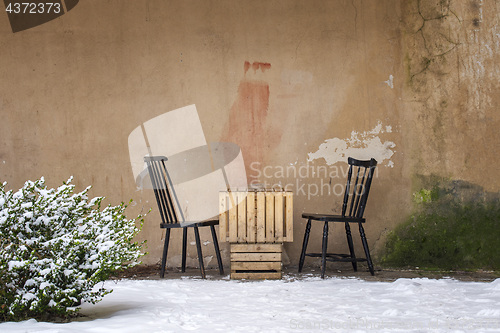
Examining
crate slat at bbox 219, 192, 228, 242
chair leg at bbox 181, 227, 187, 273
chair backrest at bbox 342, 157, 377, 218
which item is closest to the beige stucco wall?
chair backrest at bbox 342, 157, 377, 218

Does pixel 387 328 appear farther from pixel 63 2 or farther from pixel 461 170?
pixel 63 2

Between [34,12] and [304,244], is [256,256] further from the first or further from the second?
[34,12]

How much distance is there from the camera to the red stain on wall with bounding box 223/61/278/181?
5.23m

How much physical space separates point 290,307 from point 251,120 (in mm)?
2350

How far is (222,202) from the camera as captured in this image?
4.49 m

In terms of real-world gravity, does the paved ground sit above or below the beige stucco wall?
below

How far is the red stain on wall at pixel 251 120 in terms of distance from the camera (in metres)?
5.23

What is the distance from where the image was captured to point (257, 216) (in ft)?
14.5

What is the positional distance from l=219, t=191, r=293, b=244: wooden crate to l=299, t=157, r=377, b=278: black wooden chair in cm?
32

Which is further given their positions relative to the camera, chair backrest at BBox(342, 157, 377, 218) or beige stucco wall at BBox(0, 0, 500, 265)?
beige stucco wall at BBox(0, 0, 500, 265)

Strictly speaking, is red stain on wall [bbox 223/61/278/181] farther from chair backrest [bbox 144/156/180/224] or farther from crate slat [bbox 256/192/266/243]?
crate slat [bbox 256/192/266/243]

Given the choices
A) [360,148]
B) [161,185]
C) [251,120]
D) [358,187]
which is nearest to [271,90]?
[251,120]

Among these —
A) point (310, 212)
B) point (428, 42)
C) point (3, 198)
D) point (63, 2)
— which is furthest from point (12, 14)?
point (428, 42)

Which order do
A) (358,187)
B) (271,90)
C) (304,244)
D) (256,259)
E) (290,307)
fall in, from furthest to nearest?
1. (271,90)
2. (358,187)
3. (304,244)
4. (256,259)
5. (290,307)
